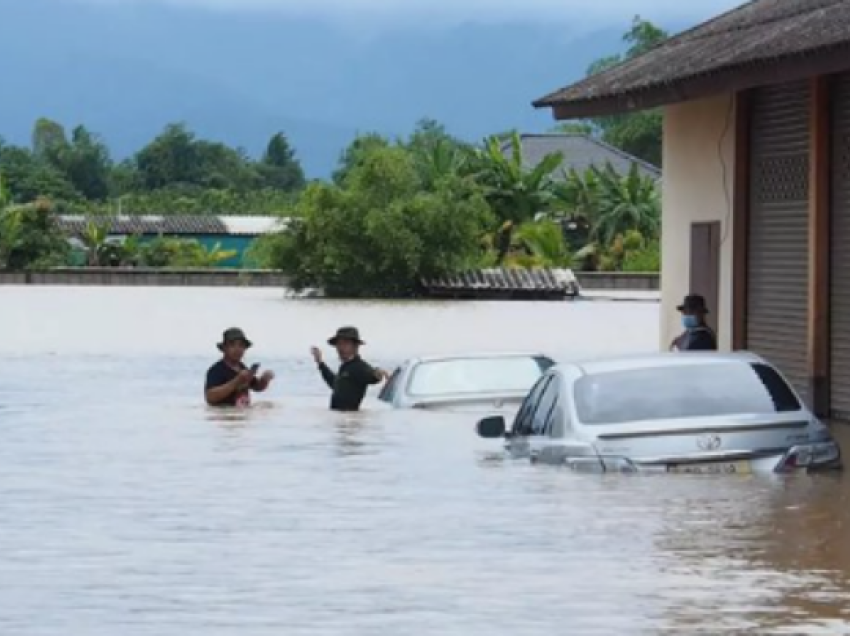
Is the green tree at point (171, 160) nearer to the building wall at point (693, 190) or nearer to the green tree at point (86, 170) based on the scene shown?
the green tree at point (86, 170)

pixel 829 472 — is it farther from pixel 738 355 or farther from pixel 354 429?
pixel 354 429

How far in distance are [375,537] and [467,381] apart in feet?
33.6

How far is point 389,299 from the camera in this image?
8856 centimetres

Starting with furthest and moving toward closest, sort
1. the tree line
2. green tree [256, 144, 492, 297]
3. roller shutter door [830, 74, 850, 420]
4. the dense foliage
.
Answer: the dense foliage < the tree line < green tree [256, 144, 492, 297] < roller shutter door [830, 74, 850, 420]

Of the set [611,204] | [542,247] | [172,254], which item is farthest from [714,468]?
[172,254]

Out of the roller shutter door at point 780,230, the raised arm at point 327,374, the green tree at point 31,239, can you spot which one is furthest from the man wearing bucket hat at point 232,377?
the green tree at point 31,239

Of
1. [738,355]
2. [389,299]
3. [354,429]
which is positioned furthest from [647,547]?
[389,299]

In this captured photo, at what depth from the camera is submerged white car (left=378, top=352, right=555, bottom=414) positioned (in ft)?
87.6

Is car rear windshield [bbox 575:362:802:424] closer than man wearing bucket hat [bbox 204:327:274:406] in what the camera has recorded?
Yes

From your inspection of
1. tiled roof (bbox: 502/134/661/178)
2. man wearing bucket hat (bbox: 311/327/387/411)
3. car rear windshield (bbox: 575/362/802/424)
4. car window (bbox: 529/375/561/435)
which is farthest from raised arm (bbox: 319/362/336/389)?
tiled roof (bbox: 502/134/661/178)

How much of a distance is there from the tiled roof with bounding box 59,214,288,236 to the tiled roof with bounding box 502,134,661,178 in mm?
12896

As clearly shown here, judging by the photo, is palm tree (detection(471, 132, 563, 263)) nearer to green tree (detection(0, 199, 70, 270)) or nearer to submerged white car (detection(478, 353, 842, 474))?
green tree (detection(0, 199, 70, 270))

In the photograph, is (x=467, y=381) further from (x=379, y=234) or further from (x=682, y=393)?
(x=379, y=234)

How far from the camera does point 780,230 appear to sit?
29.9 metres
